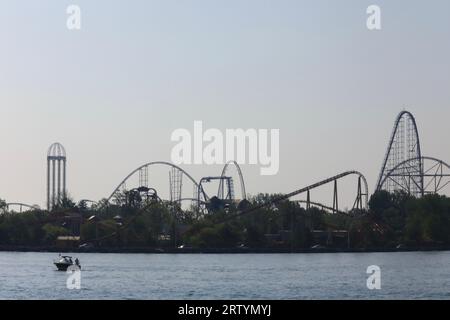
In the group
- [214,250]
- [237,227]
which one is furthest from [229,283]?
[237,227]

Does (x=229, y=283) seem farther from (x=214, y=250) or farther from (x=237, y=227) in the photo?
(x=237, y=227)

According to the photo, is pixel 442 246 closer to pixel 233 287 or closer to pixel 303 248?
pixel 303 248

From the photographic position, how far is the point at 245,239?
15800 centimetres

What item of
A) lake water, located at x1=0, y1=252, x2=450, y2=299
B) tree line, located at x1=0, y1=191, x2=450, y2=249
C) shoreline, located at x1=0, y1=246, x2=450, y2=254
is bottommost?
lake water, located at x1=0, y1=252, x2=450, y2=299

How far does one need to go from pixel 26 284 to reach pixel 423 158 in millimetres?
93572

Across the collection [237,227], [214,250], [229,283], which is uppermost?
[237,227]

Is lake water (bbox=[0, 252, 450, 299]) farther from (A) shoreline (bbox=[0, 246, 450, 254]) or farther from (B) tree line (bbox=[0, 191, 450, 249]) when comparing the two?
(B) tree line (bbox=[0, 191, 450, 249])

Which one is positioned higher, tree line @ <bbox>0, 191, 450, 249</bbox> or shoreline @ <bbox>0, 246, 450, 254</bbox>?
tree line @ <bbox>0, 191, 450, 249</bbox>

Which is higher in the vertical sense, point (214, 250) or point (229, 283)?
point (214, 250)

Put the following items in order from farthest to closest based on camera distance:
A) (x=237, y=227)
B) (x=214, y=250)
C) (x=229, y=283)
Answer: (x=237, y=227) < (x=214, y=250) < (x=229, y=283)

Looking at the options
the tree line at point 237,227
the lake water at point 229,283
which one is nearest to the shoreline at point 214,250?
the tree line at point 237,227

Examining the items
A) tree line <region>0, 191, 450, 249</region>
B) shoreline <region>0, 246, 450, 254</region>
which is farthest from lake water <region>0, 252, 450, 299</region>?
tree line <region>0, 191, 450, 249</region>

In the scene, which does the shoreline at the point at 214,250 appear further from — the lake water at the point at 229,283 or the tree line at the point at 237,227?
the lake water at the point at 229,283
